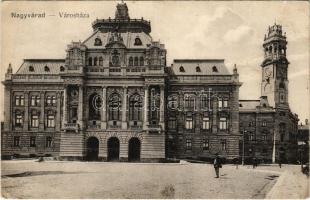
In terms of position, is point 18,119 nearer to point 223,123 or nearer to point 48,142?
point 48,142

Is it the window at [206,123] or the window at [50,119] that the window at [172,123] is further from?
the window at [50,119]

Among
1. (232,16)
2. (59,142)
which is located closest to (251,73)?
(232,16)

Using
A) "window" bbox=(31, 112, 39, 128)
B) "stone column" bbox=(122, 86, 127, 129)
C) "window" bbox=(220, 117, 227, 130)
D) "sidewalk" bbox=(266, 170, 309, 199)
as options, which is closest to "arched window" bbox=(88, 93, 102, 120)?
"stone column" bbox=(122, 86, 127, 129)

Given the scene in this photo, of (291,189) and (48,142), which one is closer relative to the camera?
(291,189)

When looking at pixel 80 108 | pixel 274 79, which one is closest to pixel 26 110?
pixel 80 108

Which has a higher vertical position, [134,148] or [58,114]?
[58,114]

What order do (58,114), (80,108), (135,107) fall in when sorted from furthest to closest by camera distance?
(58,114)
(135,107)
(80,108)

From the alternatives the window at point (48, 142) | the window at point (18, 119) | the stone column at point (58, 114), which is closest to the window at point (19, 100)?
the window at point (18, 119)

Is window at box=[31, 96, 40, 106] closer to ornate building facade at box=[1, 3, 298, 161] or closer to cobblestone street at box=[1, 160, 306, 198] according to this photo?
ornate building facade at box=[1, 3, 298, 161]
